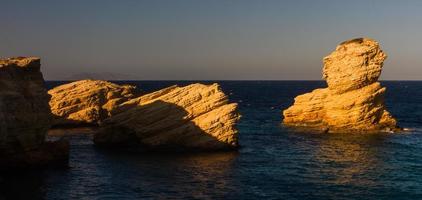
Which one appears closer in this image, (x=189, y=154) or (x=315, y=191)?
(x=315, y=191)

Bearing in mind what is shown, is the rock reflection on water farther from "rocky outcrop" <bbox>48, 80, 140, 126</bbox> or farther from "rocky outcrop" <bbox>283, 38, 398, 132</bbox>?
"rocky outcrop" <bbox>48, 80, 140, 126</bbox>

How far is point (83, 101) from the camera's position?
329 feet

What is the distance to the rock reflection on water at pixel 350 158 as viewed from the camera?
57.4m

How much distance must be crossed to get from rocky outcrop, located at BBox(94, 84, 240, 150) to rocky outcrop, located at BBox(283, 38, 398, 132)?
27591 mm

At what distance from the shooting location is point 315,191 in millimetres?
51469

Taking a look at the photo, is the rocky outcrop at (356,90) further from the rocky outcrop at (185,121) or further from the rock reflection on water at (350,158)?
the rocky outcrop at (185,121)

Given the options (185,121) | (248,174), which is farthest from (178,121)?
(248,174)

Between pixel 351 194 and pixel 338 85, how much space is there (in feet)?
161

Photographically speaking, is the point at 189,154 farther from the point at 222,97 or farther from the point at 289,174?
the point at 289,174

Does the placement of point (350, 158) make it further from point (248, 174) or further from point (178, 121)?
point (178, 121)

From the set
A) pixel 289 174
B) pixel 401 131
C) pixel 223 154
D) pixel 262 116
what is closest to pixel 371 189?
pixel 289 174

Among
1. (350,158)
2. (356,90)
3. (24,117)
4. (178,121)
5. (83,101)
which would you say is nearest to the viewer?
(24,117)

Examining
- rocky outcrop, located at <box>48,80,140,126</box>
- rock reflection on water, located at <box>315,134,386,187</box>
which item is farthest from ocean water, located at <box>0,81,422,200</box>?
rocky outcrop, located at <box>48,80,140,126</box>

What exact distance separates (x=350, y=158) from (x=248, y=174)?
17.5m
